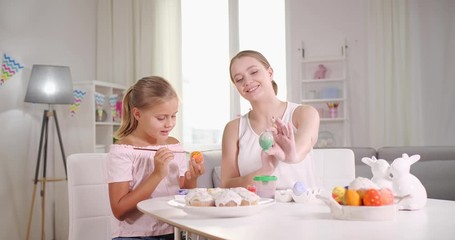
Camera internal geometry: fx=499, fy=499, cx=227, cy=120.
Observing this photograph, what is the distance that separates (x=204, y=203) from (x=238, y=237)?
0.87 feet

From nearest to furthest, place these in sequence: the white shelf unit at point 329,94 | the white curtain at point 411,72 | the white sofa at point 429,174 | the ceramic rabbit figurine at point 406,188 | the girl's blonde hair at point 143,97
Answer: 1. the ceramic rabbit figurine at point 406,188
2. the girl's blonde hair at point 143,97
3. the white sofa at point 429,174
4. the white curtain at point 411,72
5. the white shelf unit at point 329,94

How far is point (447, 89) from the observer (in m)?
5.43

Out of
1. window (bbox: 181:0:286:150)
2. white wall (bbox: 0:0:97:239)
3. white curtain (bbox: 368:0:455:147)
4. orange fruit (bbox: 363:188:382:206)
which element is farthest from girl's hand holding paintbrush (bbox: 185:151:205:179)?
window (bbox: 181:0:286:150)

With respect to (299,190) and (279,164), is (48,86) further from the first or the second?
(299,190)

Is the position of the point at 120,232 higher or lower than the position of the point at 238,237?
lower

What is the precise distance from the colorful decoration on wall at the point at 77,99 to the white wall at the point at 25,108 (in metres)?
0.11

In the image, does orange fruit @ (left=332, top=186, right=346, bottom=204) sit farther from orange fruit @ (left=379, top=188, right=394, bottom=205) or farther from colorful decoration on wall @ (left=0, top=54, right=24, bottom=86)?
colorful decoration on wall @ (left=0, top=54, right=24, bottom=86)

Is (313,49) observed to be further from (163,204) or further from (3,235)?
(163,204)

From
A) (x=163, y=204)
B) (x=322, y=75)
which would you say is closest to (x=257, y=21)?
(x=322, y=75)

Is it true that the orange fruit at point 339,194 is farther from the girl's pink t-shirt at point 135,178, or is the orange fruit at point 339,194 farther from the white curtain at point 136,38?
the white curtain at point 136,38

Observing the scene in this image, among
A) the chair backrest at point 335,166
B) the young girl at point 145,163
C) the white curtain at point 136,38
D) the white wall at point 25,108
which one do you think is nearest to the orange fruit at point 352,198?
the young girl at point 145,163

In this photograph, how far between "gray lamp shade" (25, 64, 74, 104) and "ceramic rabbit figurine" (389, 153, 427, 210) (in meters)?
3.51

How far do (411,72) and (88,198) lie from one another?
4318 mm

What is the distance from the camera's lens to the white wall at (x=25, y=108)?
4234 mm
